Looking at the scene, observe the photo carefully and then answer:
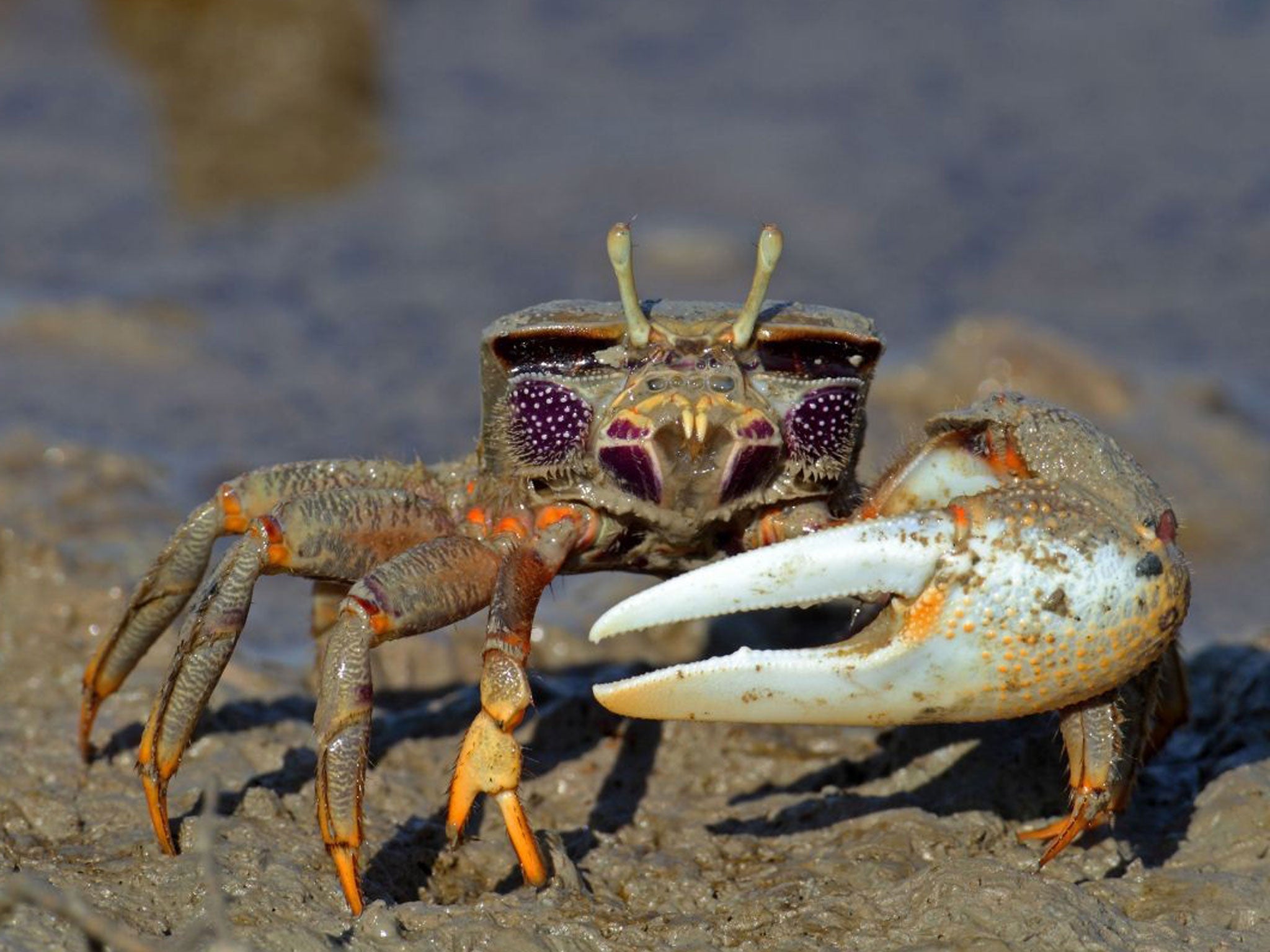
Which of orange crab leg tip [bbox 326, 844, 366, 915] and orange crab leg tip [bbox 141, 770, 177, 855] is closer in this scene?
orange crab leg tip [bbox 326, 844, 366, 915]

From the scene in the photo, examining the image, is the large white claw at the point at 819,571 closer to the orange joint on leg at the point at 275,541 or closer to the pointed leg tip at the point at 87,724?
the orange joint on leg at the point at 275,541

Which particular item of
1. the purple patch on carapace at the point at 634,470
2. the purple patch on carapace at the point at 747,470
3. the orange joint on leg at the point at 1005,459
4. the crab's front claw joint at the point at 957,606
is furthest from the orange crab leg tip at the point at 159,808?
the orange joint on leg at the point at 1005,459

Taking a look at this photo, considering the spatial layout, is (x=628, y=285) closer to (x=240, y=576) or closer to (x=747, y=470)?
(x=747, y=470)

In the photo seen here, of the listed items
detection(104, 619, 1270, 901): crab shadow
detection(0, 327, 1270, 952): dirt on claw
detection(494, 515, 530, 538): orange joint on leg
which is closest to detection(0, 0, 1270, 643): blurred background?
detection(0, 327, 1270, 952): dirt on claw

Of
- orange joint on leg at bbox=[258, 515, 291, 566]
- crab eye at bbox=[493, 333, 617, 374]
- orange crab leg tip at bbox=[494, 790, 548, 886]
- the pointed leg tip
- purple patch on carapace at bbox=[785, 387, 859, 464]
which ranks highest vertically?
crab eye at bbox=[493, 333, 617, 374]

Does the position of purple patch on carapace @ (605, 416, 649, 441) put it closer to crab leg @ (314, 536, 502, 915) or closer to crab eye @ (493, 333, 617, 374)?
crab eye @ (493, 333, 617, 374)

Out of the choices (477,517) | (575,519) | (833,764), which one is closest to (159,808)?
(477,517)

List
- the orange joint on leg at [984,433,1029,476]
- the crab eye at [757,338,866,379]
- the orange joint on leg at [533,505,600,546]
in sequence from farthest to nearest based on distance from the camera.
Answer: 1. the orange joint on leg at [533,505,600,546]
2. the crab eye at [757,338,866,379]
3. the orange joint on leg at [984,433,1029,476]

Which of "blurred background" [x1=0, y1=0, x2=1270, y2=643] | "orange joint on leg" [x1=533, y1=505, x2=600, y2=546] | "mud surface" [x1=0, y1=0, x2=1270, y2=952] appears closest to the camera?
"mud surface" [x1=0, y1=0, x2=1270, y2=952]
